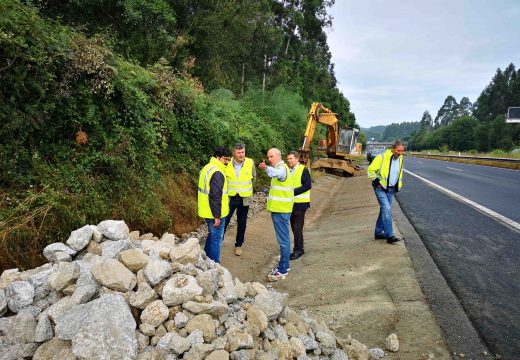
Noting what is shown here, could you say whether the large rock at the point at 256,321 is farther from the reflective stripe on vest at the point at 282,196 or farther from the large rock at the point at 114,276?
the reflective stripe on vest at the point at 282,196

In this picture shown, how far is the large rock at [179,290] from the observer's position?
301 centimetres

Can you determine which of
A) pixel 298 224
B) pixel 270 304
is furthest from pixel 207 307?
pixel 298 224

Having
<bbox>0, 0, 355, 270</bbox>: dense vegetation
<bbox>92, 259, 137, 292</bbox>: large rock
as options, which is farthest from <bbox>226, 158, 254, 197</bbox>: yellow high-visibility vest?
<bbox>92, 259, 137, 292</bbox>: large rock

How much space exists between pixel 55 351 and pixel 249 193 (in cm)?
414

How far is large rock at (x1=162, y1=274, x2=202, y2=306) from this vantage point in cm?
301

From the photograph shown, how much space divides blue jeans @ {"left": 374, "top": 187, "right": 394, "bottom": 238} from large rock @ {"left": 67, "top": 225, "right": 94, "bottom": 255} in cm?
476

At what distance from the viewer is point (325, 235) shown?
8.06 meters

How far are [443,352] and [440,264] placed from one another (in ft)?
7.68

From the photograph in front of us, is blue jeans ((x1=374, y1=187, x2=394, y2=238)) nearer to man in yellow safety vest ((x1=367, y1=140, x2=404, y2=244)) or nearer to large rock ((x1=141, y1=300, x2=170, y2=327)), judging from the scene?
man in yellow safety vest ((x1=367, y1=140, x2=404, y2=244))

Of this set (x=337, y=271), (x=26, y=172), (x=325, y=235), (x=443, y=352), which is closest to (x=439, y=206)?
(x=325, y=235)

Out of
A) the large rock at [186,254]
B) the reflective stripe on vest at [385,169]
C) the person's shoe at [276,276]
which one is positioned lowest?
the person's shoe at [276,276]

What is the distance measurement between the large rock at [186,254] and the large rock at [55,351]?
3.69 feet

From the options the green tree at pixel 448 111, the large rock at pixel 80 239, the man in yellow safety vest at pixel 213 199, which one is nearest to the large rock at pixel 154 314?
the large rock at pixel 80 239

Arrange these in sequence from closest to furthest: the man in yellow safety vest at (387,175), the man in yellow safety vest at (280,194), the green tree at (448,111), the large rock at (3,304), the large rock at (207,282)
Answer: the large rock at (3,304), the large rock at (207,282), the man in yellow safety vest at (280,194), the man in yellow safety vest at (387,175), the green tree at (448,111)
